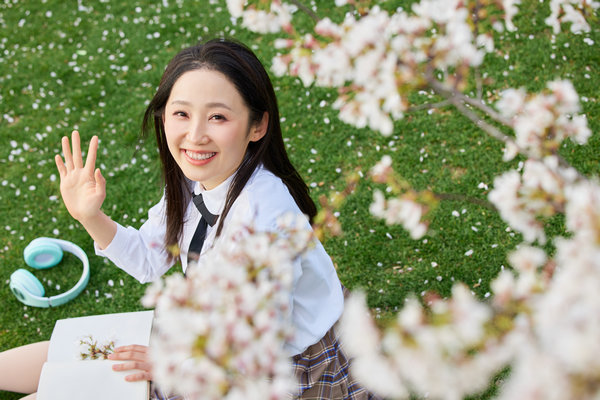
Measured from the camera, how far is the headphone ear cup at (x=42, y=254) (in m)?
3.48

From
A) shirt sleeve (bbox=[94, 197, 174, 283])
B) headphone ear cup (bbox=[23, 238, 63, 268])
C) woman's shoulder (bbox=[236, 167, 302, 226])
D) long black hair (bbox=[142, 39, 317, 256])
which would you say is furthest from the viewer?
headphone ear cup (bbox=[23, 238, 63, 268])

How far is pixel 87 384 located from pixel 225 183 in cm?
99

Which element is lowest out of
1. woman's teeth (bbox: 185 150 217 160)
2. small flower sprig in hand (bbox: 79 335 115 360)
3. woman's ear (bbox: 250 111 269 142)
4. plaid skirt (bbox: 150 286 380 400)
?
plaid skirt (bbox: 150 286 380 400)

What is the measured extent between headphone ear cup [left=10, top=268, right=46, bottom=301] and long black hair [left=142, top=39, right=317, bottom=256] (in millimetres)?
1393

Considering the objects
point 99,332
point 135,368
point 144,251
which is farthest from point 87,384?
point 144,251

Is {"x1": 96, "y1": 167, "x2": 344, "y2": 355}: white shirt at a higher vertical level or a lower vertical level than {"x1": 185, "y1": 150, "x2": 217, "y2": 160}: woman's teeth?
lower

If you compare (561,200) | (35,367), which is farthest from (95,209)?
(561,200)

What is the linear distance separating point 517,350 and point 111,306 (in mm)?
3025

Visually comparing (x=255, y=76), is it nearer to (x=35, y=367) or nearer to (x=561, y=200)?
(x=561, y=200)

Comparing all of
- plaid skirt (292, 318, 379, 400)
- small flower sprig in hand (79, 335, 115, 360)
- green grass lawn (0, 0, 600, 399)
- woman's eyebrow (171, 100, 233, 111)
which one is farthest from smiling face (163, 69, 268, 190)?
green grass lawn (0, 0, 600, 399)

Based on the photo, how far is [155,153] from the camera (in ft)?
13.9

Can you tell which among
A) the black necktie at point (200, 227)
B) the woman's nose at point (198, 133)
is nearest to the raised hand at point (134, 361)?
the black necktie at point (200, 227)

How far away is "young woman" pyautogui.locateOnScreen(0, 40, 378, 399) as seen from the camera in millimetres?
2021

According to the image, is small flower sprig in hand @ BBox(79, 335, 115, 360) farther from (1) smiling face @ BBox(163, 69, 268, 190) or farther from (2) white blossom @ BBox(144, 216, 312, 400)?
(2) white blossom @ BBox(144, 216, 312, 400)
